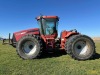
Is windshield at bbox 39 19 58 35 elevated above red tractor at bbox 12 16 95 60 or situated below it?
above

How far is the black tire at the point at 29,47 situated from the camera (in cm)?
1095

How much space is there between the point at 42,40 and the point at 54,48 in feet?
2.92

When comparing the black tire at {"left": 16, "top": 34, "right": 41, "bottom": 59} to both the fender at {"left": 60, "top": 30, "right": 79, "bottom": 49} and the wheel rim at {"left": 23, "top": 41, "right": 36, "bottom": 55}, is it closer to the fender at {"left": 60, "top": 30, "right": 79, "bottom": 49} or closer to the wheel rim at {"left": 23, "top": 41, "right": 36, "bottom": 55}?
the wheel rim at {"left": 23, "top": 41, "right": 36, "bottom": 55}

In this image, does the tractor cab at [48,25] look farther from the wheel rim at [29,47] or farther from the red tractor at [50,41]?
the wheel rim at [29,47]

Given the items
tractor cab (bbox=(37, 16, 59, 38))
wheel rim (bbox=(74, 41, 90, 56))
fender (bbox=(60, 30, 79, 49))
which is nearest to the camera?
wheel rim (bbox=(74, 41, 90, 56))

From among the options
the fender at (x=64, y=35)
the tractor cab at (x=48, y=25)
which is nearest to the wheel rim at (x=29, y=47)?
the tractor cab at (x=48, y=25)

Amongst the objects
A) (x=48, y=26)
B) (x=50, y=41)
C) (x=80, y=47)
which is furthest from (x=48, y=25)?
(x=80, y=47)

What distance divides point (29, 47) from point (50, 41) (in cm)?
135

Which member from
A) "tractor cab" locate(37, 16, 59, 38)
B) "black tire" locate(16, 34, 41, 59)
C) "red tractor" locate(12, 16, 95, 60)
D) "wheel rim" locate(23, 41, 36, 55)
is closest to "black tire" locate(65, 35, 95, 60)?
"red tractor" locate(12, 16, 95, 60)

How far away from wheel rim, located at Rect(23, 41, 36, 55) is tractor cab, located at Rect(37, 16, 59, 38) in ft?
4.38

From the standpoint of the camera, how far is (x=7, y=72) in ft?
25.5

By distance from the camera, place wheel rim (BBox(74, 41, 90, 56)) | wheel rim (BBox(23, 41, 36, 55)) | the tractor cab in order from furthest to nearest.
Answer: the tractor cab → wheel rim (BBox(23, 41, 36, 55)) → wheel rim (BBox(74, 41, 90, 56))

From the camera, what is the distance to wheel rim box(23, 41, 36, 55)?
11.2 m

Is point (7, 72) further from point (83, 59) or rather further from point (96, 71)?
point (83, 59)
